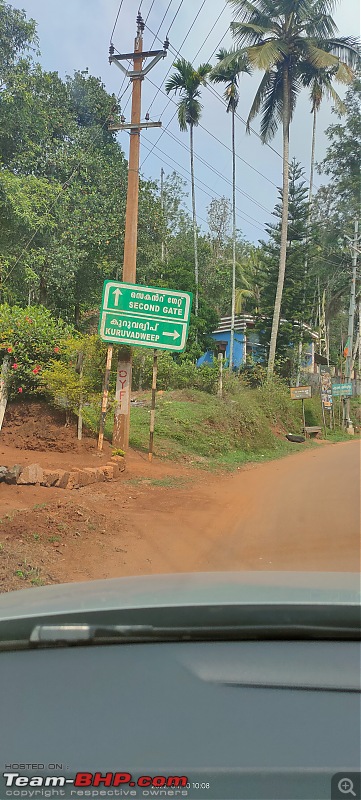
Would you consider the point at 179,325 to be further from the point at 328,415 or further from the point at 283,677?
the point at 328,415

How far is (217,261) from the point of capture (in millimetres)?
39594

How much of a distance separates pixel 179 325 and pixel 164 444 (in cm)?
317

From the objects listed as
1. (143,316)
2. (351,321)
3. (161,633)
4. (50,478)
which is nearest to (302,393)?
(351,321)

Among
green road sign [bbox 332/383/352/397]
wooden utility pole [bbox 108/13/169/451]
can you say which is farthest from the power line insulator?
green road sign [bbox 332/383/352/397]

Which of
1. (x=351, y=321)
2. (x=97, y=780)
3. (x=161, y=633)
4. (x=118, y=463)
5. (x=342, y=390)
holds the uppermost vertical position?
(x=351, y=321)

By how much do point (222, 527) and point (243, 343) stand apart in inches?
1009

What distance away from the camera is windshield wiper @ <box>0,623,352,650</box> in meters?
1.79

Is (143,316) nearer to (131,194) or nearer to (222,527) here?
(131,194)

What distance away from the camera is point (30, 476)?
8500mm

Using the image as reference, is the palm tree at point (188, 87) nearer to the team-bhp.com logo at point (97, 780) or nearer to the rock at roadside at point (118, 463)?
the rock at roadside at point (118, 463)

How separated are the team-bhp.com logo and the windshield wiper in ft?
1.52

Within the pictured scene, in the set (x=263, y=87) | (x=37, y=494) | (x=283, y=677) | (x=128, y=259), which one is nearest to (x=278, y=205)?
(x=263, y=87)

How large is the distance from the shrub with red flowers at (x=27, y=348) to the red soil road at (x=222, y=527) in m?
2.69

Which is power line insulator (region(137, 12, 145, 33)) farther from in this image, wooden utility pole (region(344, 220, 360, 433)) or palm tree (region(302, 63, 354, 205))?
wooden utility pole (region(344, 220, 360, 433))
